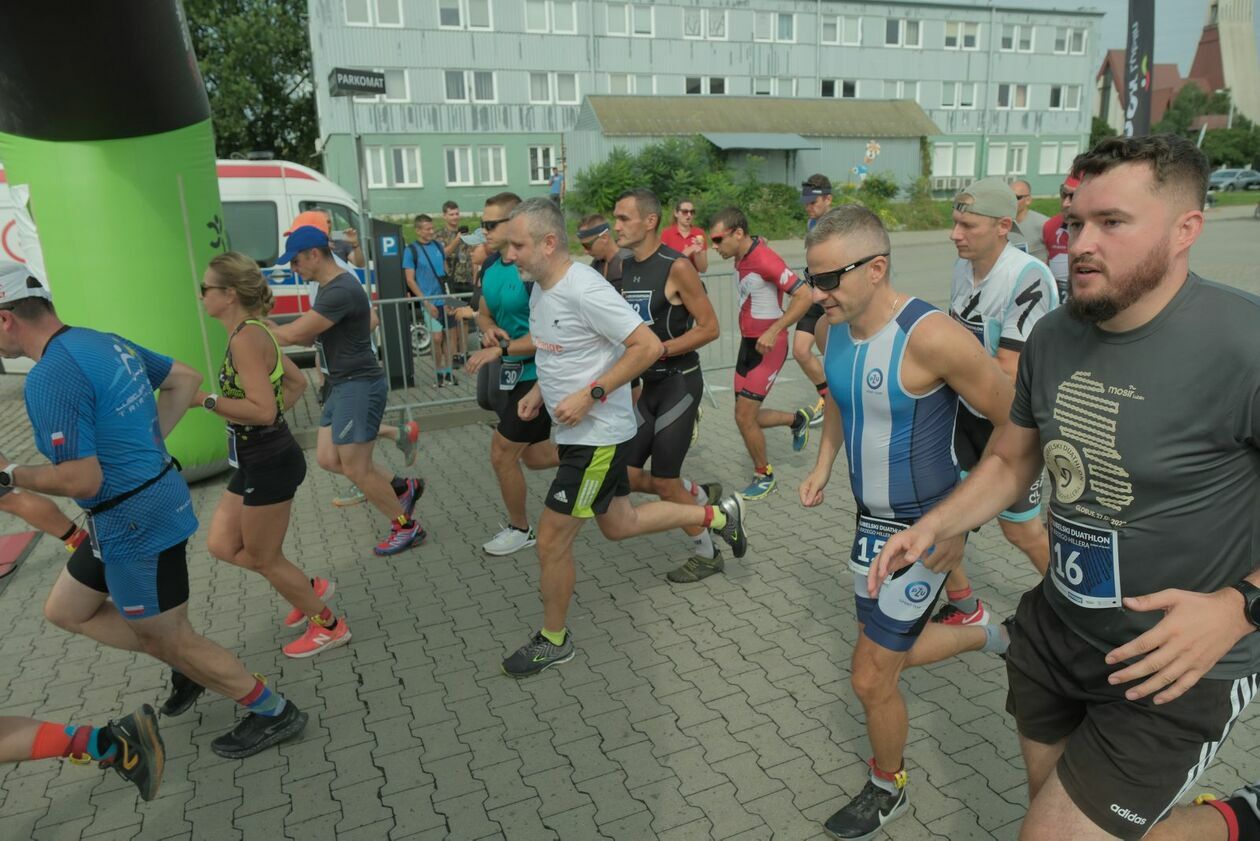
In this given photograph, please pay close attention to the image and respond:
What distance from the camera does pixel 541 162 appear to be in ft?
132

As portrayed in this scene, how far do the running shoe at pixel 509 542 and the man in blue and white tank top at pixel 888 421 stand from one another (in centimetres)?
322

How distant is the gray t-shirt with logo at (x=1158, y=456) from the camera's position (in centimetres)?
189

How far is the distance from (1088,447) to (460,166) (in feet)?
131

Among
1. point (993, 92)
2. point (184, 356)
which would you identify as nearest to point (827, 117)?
point (993, 92)

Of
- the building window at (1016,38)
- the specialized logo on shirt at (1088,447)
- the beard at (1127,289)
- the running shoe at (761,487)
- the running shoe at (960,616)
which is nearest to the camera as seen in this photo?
the beard at (1127,289)

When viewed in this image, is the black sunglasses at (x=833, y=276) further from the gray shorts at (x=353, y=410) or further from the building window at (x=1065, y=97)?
the building window at (x=1065, y=97)

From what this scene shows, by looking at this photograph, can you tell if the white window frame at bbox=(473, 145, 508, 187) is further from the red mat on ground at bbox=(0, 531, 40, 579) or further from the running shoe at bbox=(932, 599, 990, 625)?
the running shoe at bbox=(932, 599, 990, 625)

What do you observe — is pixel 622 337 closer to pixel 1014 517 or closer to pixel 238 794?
pixel 1014 517

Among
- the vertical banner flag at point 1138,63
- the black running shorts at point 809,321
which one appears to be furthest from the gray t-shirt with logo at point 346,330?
the vertical banner flag at point 1138,63

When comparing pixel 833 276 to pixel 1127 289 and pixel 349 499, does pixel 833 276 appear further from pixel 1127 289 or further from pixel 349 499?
pixel 349 499

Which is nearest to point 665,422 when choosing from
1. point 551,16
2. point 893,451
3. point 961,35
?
point 893,451

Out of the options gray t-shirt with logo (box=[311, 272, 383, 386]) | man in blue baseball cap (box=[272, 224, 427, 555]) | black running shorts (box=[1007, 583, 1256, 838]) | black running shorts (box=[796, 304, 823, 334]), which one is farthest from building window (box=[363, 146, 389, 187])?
black running shorts (box=[1007, 583, 1256, 838])

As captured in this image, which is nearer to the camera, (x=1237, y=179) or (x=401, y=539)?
(x=401, y=539)

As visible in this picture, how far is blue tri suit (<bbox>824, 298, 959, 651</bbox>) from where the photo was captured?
9.61ft
